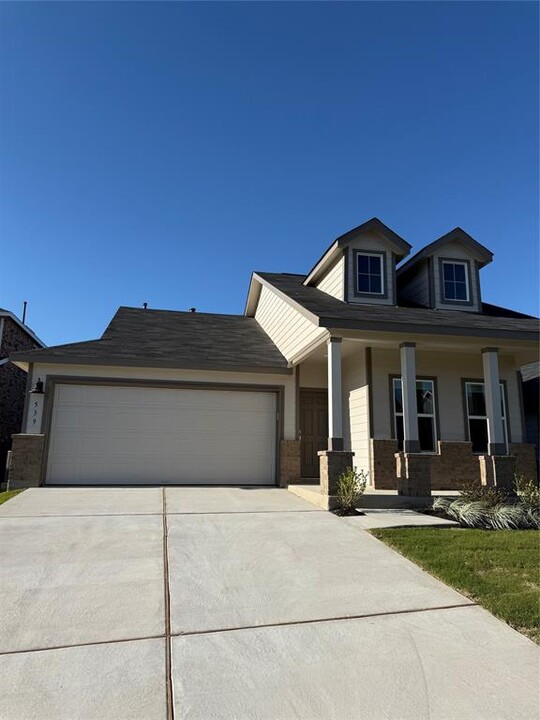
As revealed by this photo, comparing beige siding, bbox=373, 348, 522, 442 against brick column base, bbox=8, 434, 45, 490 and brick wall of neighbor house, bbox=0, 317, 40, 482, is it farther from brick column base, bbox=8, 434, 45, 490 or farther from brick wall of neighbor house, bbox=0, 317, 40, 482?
brick wall of neighbor house, bbox=0, 317, 40, 482

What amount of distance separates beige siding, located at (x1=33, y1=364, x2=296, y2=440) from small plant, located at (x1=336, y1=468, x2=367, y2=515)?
329 cm

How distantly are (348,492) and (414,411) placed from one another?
232 cm

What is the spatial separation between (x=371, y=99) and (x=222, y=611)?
11.2m

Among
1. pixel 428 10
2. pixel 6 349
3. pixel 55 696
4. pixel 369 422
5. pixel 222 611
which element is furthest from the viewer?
pixel 6 349

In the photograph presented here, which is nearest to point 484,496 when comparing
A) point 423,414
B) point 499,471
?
point 499,471

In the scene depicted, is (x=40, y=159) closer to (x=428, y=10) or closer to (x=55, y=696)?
(x=428, y=10)

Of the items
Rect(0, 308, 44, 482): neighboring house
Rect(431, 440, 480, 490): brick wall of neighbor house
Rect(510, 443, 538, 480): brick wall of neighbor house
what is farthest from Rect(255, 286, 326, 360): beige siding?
Rect(0, 308, 44, 482): neighboring house

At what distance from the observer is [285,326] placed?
39.8 feet

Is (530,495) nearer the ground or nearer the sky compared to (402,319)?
nearer the ground

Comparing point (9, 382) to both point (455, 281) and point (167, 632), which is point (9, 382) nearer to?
point (167, 632)

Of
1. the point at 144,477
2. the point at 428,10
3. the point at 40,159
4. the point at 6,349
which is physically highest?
the point at 428,10

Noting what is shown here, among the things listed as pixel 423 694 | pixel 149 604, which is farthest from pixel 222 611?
pixel 423 694

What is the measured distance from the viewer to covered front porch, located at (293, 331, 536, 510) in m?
8.77

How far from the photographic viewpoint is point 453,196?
12.6 metres
